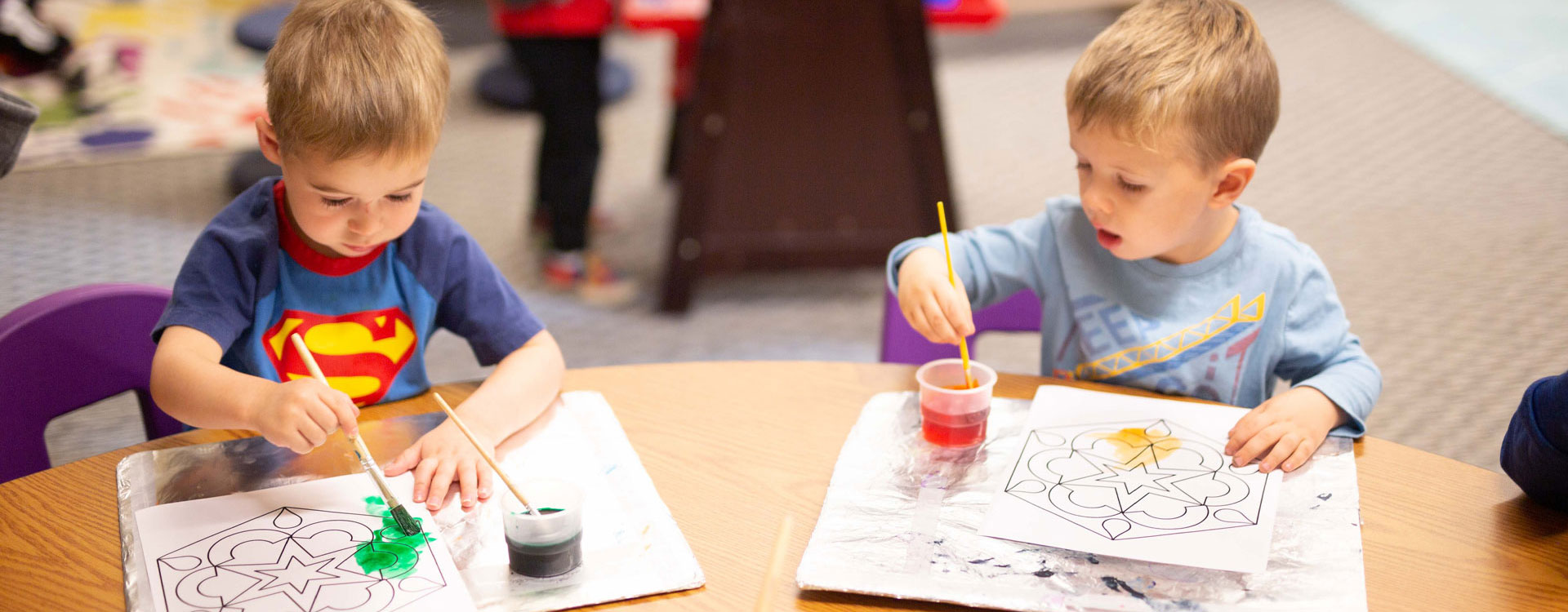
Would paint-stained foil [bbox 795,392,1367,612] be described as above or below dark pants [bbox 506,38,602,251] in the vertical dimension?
above

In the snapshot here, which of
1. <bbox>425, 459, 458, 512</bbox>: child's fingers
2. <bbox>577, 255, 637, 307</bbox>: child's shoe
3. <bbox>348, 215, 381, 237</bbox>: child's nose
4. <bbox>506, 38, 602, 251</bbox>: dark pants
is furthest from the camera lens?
<bbox>577, 255, 637, 307</bbox>: child's shoe

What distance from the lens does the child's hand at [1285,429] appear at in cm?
90

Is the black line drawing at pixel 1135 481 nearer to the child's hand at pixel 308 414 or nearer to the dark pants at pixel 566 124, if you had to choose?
the child's hand at pixel 308 414

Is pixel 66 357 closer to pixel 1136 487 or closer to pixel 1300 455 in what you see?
pixel 1136 487

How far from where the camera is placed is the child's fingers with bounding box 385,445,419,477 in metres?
0.87

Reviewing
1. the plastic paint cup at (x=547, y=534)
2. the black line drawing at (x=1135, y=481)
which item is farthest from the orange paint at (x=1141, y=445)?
the plastic paint cup at (x=547, y=534)

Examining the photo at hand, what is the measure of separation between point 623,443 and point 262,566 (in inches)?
11.3

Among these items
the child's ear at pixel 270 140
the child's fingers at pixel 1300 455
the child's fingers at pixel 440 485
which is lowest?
the child's fingers at pixel 1300 455

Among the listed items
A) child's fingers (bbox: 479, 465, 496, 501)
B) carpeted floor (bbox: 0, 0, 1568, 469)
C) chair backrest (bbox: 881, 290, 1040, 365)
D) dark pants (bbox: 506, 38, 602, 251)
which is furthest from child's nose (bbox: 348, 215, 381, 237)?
dark pants (bbox: 506, 38, 602, 251)

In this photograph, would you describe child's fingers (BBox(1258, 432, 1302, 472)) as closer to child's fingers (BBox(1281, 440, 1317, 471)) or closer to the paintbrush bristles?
child's fingers (BBox(1281, 440, 1317, 471))

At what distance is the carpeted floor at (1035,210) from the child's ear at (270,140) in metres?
1.26

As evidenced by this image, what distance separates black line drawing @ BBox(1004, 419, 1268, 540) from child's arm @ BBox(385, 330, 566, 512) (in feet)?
1.34

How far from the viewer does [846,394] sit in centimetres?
103

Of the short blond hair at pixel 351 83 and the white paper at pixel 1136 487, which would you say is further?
the short blond hair at pixel 351 83
